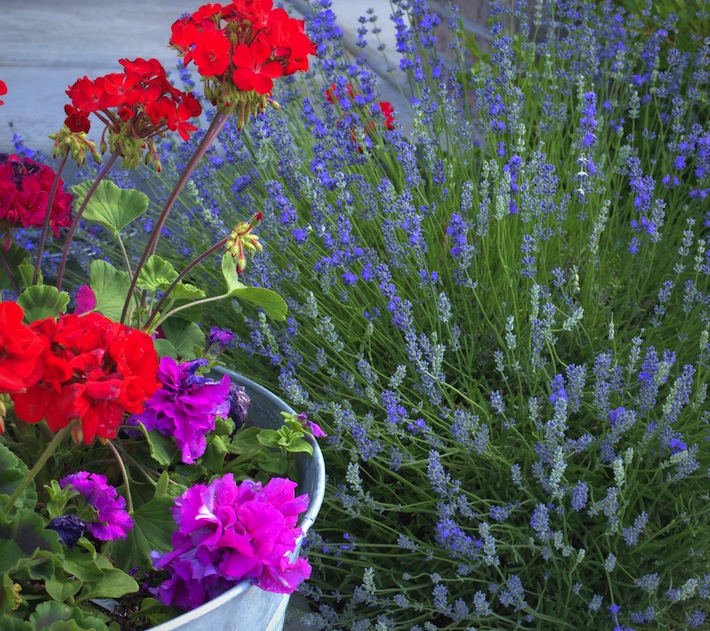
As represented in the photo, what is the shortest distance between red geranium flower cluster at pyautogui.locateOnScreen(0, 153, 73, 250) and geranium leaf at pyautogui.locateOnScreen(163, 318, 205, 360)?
27 centimetres

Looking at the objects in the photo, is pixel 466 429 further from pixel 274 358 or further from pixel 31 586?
pixel 31 586

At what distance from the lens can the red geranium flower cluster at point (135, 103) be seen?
1220mm

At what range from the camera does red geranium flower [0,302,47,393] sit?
2.80ft

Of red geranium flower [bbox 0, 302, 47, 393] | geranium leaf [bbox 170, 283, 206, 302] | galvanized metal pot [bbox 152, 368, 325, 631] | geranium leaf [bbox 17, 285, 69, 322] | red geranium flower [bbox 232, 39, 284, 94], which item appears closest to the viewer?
red geranium flower [bbox 0, 302, 47, 393]

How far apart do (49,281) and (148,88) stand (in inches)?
59.0

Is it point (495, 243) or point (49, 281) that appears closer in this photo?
point (495, 243)

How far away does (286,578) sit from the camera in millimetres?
1079

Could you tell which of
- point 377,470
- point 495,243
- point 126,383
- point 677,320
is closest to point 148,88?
point 126,383

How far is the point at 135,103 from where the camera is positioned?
48.8 inches

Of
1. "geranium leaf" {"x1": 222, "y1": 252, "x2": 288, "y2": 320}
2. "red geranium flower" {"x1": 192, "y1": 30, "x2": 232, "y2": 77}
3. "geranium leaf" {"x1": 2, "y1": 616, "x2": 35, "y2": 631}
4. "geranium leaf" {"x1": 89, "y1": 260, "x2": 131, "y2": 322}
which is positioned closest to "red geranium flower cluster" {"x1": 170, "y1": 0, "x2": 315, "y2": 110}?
"red geranium flower" {"x1": 192, "y1": 30, "x2": 232, "y2": 77}

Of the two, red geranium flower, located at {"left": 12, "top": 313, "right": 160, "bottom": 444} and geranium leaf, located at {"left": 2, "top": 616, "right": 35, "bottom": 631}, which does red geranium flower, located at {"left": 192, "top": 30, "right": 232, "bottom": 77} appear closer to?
red geranium flower, located at {"left": 12, "top": 313, "right": 160, "bottom": 444}

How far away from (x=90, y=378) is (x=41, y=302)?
0.41 m

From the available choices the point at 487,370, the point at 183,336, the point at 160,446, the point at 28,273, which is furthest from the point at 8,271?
the point at 487,370

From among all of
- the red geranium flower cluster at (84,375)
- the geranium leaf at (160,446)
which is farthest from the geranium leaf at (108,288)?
the red geranium flower cluster at (84,375)
